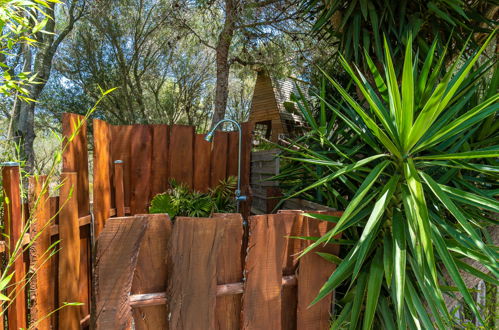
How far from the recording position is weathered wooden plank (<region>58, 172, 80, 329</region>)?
154cm

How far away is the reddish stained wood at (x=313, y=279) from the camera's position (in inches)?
53.1

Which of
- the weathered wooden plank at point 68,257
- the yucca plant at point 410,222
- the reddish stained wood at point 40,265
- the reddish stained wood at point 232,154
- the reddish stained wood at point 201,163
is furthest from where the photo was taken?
the reddish stained wood at point 232,154

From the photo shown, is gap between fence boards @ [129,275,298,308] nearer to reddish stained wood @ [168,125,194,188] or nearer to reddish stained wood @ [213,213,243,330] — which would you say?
reddish stained wood @ [213,213,243,330]

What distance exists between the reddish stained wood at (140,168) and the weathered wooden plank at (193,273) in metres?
1.82

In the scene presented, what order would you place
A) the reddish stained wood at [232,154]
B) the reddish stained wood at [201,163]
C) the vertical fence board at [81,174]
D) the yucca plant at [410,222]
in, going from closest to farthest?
1. the yucca plant at [410,222]
2. the vertical fence board at [81,174]
3. the reddish stained wood at [201,163]
4. the reddish stained wood at [232,154]

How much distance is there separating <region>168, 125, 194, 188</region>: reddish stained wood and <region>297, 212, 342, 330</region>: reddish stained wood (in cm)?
185

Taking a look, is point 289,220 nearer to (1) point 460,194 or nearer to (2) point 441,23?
(1) point 460,194

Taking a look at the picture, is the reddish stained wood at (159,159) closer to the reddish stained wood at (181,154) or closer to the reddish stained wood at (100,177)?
the reddish stained wood at (181,154)

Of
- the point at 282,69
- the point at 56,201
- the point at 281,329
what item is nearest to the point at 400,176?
the point at 281,329

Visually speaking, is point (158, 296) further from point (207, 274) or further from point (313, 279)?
point (313, 279)

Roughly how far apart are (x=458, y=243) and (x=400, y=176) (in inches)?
13.8

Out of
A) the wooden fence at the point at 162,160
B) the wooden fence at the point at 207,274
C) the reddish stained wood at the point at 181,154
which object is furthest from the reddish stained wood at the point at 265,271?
the reddish stained wood at the point at 181,154

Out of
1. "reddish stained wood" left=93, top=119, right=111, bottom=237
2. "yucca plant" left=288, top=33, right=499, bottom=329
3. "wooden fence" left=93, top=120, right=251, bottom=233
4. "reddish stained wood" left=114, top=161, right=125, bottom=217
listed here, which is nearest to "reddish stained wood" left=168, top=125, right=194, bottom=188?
"wooden fence" left=93, top=120, right=251, bottom=233

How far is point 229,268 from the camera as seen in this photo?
1.27m
